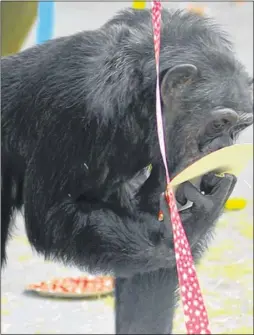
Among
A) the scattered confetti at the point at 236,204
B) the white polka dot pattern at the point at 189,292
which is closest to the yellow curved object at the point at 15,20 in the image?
the white polka dot pattern at the point at 189,292

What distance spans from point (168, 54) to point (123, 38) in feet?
0.37

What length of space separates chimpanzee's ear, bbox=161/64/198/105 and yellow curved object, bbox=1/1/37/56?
0.33m

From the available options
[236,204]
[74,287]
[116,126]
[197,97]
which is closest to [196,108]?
[197,97]

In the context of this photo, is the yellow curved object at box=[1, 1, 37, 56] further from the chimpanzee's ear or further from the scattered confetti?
the scattered confetti

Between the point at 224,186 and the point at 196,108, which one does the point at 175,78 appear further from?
the point at 224,186

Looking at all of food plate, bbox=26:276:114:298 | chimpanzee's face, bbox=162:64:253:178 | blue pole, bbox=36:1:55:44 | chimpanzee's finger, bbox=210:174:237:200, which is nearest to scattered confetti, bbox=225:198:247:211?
food plate, bbox=26:276:114:298

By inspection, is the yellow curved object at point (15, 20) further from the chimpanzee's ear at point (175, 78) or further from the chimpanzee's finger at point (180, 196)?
the chimpanzee's finger at point (180, 196)

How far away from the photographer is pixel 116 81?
5.30 ft

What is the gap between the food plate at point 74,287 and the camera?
2.78m

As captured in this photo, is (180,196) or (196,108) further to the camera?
(196,108)

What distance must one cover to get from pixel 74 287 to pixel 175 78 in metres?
1.45

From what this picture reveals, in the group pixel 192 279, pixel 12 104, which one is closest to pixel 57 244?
pixel 12 104

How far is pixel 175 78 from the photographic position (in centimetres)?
158

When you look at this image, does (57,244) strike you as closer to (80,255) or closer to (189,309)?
(80,255)
